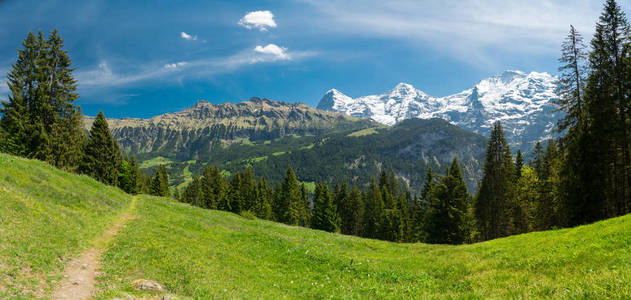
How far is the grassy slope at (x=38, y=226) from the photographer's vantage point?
32.2 ft

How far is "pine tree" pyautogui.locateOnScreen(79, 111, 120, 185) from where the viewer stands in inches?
2420

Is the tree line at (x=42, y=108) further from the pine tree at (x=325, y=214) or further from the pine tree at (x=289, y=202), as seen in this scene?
the pine tree at (x=325, y=214)

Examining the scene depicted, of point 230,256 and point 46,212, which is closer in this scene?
point 46,212

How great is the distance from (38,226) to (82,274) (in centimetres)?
509

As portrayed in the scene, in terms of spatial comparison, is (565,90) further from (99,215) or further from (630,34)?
(99,215)

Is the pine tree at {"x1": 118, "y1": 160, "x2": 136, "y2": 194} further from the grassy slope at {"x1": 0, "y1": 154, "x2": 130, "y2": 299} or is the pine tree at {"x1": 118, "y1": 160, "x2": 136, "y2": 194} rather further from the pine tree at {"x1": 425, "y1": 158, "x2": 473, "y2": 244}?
the pine tree at {"x1": 425, "y1": 158, "x2": 473, "y2": 244}

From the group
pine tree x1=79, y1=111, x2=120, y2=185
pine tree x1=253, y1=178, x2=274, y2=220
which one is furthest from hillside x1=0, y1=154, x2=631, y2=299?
pine tree x1=253, y1=178, x2=274, y2=220

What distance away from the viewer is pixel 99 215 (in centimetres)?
2206

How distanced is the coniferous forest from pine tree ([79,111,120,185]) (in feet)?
0.61

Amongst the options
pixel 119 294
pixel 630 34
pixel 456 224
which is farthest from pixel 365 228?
pixel 119 294

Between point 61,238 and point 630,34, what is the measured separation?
49.1 meters

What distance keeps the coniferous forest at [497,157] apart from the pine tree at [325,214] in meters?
0.27

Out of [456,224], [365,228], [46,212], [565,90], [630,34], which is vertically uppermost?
[630,34]

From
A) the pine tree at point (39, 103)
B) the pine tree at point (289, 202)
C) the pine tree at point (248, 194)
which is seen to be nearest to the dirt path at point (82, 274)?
the pine tree at point (39, 103)
